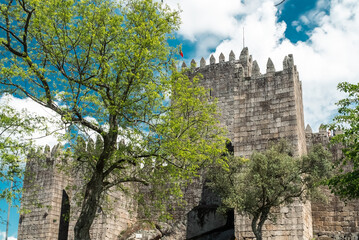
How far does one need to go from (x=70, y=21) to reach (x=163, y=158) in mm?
5913

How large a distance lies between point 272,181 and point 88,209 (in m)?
6.90

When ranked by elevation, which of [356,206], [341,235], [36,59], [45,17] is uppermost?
[45,17]

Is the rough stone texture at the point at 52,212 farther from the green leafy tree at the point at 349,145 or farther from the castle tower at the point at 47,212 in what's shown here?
the green leafy tree at the point at 349,145

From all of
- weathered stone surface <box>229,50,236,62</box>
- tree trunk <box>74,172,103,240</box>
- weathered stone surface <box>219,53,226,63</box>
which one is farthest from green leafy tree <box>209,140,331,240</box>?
weathered stone surface <box>219,53,226,63</box>

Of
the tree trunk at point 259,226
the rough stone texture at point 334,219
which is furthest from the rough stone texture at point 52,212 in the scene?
the rough stone texture at point 334,219

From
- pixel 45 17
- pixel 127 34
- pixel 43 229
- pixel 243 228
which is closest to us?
Result: pixel 45 17

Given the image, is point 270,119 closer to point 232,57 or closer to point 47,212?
point 232,57

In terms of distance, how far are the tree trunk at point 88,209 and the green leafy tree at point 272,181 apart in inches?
207

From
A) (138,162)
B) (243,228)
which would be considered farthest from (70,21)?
(243,228)

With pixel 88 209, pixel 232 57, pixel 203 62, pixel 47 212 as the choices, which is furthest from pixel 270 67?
pixel 47 212

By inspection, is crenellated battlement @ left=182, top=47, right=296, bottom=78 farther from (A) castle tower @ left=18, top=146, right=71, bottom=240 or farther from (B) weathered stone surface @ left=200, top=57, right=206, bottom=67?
(A) castle tower @ left=18, top=146, right=71, bottom=240

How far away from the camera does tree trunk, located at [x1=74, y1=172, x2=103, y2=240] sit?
12.9 m

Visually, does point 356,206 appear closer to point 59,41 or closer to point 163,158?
point 163,158

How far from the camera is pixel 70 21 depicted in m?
14.1
